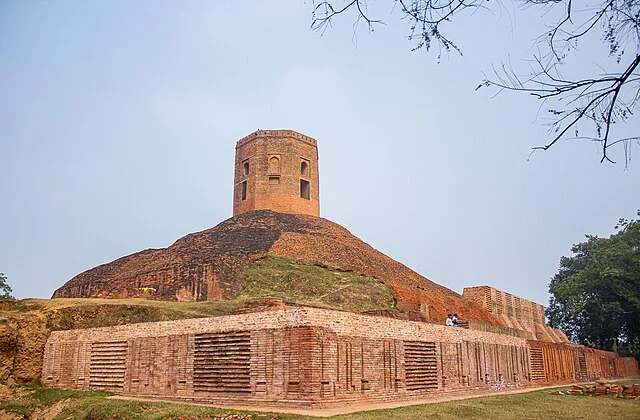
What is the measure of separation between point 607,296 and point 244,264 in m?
22.5

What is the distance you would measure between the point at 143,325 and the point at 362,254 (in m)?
15.1

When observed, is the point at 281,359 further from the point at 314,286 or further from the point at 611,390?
the point at 314,286

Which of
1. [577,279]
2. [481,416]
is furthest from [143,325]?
[577,279]

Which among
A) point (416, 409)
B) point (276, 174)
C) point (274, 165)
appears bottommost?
point (416, 409)

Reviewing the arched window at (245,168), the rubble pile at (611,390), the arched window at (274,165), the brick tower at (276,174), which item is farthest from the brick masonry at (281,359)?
the arched window at (245,168)

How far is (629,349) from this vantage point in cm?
3791

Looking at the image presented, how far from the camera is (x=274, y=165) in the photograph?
3159 cm

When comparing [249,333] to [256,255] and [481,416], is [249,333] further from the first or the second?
[256,255]

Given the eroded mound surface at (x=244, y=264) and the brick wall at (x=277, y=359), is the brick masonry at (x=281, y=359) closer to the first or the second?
the brick wall at (x=277, y=359)

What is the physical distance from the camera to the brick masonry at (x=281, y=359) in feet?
37.1

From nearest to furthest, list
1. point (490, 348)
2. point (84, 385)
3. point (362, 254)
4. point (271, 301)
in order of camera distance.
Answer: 1. point (84, 385)
2. point (271, 301)
3. point (490, 348)
4. point (362, 254)

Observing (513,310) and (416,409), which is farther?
(513,310)

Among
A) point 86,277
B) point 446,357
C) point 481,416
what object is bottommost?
point 481,416

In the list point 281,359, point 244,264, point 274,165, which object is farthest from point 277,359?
point 274,165
